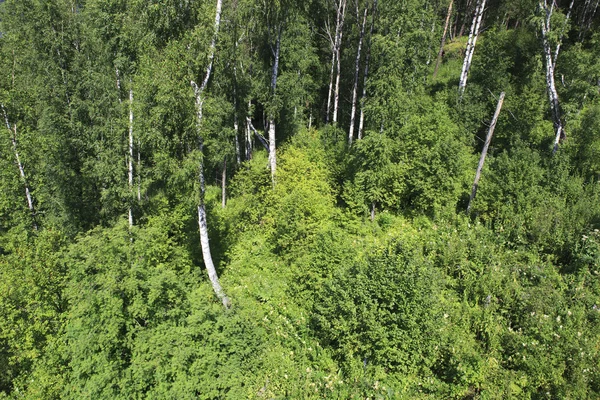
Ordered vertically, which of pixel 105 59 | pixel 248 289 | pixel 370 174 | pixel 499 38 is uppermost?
pixel 499 38

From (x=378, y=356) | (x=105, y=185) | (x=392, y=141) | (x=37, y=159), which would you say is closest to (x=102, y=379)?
(x=378, y=356)

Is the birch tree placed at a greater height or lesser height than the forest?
greater

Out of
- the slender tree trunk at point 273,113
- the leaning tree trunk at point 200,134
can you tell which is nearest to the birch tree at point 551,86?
the slender tree trunk at point 273,113

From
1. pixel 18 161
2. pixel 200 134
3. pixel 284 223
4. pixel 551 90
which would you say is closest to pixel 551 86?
pixel 551 90

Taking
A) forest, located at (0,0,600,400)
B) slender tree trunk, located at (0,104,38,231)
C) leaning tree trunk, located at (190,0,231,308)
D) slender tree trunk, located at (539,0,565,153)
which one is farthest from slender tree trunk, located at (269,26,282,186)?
slender tree trunk, located at (539,0,565,153)

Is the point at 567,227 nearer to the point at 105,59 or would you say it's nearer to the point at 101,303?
the point at 101,303

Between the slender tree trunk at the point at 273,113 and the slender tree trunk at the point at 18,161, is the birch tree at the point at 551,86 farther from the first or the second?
the slender tree trunk at the point at 18,161

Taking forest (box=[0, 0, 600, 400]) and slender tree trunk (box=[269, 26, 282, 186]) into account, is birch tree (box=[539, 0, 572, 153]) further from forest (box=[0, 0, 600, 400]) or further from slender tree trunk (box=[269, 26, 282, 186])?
slender tree trunk (box=[269, 26, 282, 186])

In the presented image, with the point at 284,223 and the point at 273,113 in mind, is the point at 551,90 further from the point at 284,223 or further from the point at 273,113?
the point at 284,223
